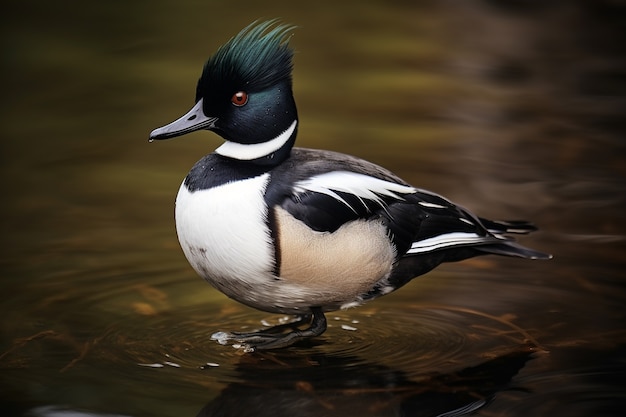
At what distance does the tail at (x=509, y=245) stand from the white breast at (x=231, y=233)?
1.23 metres

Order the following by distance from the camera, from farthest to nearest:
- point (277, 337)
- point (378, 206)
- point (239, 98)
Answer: point (277, 337), point (378, 206), point (239, 98)

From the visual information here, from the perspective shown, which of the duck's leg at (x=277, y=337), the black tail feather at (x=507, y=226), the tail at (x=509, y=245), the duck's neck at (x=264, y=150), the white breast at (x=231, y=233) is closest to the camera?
the white breast at (x=231, y=233)

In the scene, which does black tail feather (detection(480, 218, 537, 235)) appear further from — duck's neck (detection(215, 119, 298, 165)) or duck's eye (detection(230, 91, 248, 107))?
duck's eye (detection(230, 91, 248, 107))

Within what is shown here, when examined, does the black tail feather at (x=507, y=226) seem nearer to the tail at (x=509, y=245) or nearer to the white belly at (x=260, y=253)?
the tail at (x=509, y=245)

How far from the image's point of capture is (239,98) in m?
5.18

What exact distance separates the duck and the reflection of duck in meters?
0.34

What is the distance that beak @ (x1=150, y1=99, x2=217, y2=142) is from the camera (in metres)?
5.18

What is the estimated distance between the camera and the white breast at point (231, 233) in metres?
4.98

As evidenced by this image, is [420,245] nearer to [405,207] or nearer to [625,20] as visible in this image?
[405,207]

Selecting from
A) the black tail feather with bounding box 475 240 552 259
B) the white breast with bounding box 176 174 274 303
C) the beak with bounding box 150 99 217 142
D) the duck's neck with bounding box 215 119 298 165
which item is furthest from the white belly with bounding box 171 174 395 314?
the black tail feather with bounding box 475 240 552 259

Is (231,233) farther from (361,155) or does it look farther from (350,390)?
(361,155)

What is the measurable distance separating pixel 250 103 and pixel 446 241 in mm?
1177

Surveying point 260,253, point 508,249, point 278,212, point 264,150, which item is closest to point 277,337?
point 260,253

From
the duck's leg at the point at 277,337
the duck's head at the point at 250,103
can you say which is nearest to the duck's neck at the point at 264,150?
the duck's head at the point at 250,103
